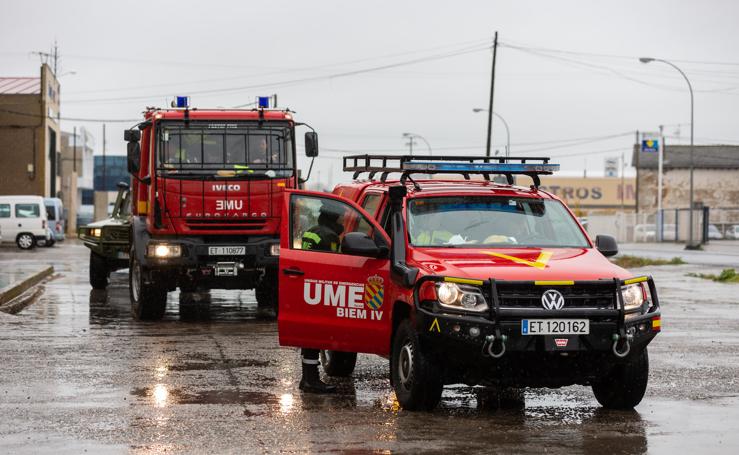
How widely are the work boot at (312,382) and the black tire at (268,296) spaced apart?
7651mm

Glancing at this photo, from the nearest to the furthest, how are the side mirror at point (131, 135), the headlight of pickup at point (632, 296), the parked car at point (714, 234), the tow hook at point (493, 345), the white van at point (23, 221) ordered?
the tow hook at point (493, 345) → the headlight of pickup at point (632, 296) → the side mirror at point (131, 135) → the white van at point (23, 221) → the parked car at point (714, 234)

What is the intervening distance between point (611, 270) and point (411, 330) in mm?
1539

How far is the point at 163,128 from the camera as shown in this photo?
692 inches

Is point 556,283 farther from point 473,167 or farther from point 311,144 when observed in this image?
point 311,144

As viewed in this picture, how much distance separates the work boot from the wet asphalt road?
0.43 ft

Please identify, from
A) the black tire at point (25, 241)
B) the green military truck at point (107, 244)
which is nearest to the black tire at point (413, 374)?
the green military truck at point (107, 244)

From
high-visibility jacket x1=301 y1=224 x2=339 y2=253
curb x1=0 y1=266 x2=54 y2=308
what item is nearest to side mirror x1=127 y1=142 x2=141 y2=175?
curb x1=0 y1=266 x2=54 y2=308

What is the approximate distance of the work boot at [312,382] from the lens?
10.1 meters

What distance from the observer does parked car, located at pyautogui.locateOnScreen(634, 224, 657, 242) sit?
243 feet

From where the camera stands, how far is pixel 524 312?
8633mm

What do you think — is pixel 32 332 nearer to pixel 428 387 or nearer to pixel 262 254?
pixel 262 254

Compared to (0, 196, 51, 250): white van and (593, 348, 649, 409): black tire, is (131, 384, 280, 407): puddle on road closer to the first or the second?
(593, 348, 649, 409): black tire

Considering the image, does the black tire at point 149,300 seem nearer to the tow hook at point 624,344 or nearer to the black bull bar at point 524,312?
the black bull bar at point 524,312

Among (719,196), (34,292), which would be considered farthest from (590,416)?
(719,196)
